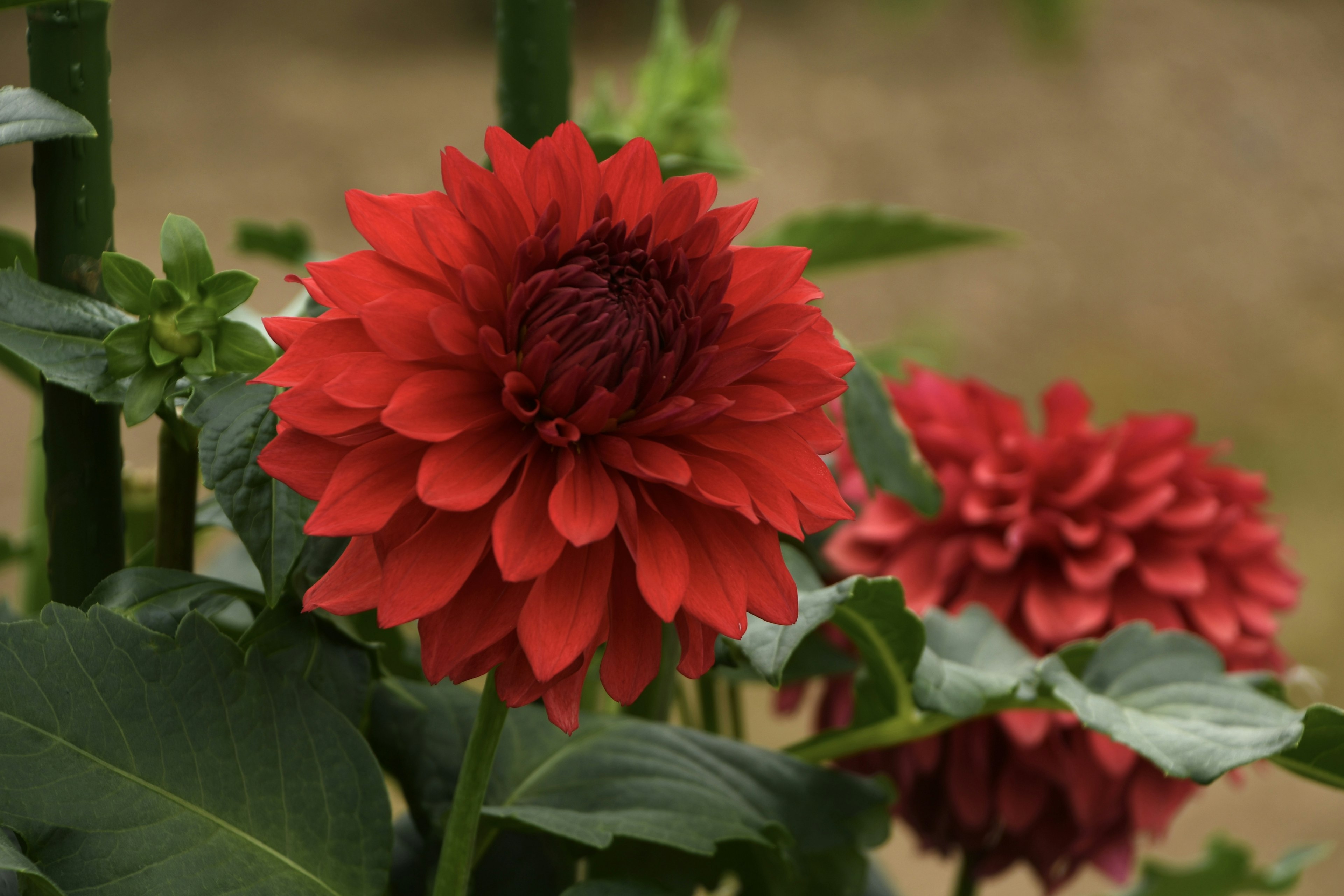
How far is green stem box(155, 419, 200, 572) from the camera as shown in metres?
0.22

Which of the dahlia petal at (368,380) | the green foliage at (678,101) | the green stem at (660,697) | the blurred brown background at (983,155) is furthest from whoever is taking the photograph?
the blurred brown background at (983,155)

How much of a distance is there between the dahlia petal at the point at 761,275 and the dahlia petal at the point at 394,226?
48 millimetres

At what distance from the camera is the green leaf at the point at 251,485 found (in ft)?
0.60

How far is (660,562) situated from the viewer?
6.2 inches

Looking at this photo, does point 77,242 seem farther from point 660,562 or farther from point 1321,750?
point 1321,750

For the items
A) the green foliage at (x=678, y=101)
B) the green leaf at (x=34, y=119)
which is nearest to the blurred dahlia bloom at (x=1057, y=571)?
the green foliage at (x=678, y=101)

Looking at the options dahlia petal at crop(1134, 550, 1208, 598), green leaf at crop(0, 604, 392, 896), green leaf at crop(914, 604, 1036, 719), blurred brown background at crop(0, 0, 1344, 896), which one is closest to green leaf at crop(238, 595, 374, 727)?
green leaf at crop(0, 604, 392, 896)

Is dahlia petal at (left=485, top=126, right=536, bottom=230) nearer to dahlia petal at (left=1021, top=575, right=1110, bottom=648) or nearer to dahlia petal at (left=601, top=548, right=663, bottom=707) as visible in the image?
dahlia petal at (left=601, top=548, right=663, bottom=707)

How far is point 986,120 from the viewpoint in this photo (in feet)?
7.23

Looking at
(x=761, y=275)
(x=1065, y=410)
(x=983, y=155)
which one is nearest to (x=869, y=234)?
(x=1065, y=410)

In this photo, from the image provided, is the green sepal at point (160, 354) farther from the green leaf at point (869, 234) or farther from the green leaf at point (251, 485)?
the green leaf at point (869, 234)

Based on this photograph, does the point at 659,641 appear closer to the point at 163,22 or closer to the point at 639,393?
the point at 639,393

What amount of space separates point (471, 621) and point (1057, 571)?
0.75 feet

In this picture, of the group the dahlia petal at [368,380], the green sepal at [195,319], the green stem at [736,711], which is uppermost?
the dahlia petal at [368,380]
